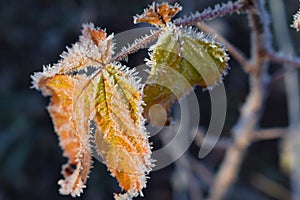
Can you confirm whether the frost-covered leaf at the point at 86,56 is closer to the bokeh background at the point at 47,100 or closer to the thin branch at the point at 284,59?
the thin branch at the point at 284,59

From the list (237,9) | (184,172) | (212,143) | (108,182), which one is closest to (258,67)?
(237,9)

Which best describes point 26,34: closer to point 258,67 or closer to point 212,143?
point 212,143

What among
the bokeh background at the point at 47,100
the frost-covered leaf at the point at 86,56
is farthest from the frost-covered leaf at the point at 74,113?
the bokeh background at the point at 47,100

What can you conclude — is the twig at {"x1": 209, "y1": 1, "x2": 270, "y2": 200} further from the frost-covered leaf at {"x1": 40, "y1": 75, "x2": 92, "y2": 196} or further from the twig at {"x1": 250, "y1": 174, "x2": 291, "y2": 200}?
the twig at {"x1": 250, "y1": 174, "x2": 291, "y2": 200}

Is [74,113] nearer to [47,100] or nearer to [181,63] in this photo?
[181,63]

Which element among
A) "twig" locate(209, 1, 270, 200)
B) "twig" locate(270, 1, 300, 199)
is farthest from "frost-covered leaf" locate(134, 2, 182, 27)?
"twig" locate(270, 1, 300, 199)

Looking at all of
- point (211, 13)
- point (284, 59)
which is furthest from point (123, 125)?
point (284, 59)
